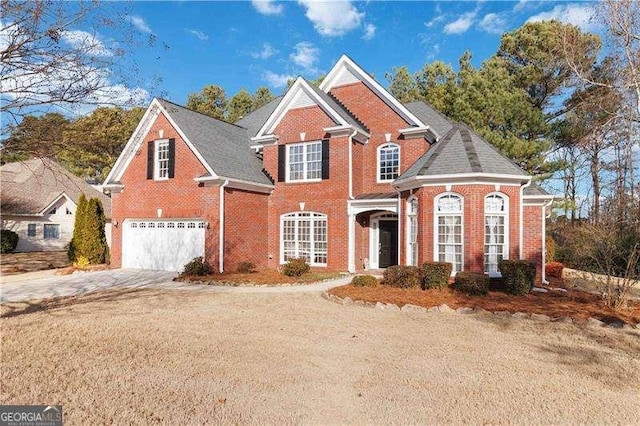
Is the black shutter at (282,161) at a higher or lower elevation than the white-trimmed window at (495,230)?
higher

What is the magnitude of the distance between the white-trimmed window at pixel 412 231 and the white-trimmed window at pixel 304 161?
476 centimetres

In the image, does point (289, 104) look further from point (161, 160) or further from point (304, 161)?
point (161, 160)

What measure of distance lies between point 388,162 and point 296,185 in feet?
14.8

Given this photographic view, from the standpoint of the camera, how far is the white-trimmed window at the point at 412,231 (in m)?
14.4

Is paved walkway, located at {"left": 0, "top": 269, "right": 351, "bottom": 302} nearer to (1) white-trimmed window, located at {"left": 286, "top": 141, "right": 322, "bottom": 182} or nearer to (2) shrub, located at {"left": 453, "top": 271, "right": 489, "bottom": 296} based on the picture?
(2) shrub, located at {"left": 453, "top": 271, "right": 489, "bottom": 296}

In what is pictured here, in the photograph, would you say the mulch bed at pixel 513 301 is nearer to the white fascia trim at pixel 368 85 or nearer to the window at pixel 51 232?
the white fascia trim at pixel 368 85

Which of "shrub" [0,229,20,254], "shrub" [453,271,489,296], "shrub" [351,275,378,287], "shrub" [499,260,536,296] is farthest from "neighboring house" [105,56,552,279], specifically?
"shrub" [0,229,20,254]

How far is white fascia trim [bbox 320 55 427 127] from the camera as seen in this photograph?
17297 mm

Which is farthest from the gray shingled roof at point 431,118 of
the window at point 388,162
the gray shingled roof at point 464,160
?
the gray shingled roof at point 464,160

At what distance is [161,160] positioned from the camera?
18078 millimetres

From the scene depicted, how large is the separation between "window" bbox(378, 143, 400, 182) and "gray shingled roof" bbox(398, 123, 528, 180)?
259cm

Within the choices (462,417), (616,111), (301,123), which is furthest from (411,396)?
(616,111)

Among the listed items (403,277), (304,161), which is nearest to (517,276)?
(403,277)

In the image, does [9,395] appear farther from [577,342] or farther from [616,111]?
[616,111]
